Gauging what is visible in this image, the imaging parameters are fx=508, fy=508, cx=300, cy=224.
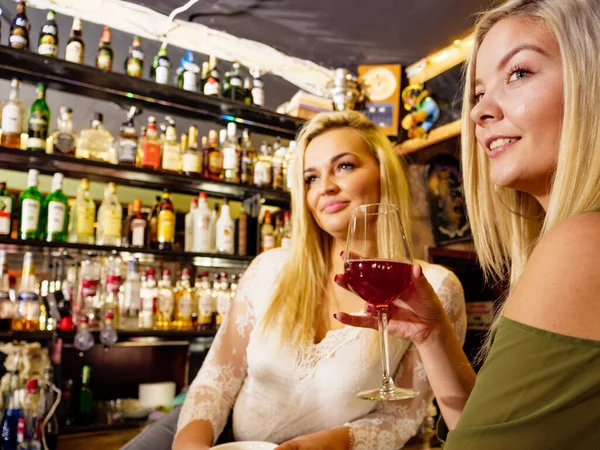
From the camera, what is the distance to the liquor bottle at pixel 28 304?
2525 mm

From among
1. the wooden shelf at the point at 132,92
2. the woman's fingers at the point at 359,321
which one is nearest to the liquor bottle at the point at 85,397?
the wooden shelf at the point at 132,92

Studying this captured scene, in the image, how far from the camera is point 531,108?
767 millimetres

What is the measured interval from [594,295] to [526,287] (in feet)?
0.21

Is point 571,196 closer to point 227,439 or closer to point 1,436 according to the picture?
point 227,439

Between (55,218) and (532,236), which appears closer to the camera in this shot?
(532,236)

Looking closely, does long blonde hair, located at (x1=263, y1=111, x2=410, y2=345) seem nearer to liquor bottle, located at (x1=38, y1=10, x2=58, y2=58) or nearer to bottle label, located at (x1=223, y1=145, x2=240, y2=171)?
bottle label, located at (x1=223, y1=145, x2=240, y2=171)

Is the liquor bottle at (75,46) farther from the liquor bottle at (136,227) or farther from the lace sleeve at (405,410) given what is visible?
the lace sleeve at (405,410)

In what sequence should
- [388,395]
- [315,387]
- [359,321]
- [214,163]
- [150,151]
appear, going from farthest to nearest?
[214,163] < [150,151] < [315,387] < [359,321] < [388,395]

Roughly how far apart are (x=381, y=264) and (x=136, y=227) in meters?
2.20

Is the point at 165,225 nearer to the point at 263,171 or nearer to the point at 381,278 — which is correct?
the point at 263,171

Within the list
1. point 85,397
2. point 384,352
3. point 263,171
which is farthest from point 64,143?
point 384,352

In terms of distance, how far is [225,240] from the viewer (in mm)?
3092

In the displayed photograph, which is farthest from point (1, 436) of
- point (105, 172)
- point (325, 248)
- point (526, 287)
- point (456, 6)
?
point (456, 6)

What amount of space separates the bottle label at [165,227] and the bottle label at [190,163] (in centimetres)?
28
